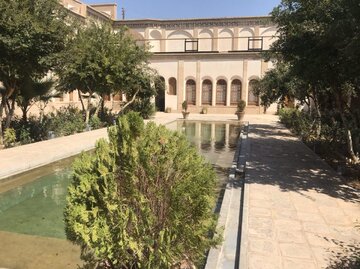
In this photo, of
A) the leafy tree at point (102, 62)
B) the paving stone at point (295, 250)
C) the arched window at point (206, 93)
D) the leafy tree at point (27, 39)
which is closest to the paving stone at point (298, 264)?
the paving stone at point (295, 250)

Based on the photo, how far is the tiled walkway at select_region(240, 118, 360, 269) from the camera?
16.5 feet

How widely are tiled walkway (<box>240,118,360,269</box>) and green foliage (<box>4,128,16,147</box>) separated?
9484mm

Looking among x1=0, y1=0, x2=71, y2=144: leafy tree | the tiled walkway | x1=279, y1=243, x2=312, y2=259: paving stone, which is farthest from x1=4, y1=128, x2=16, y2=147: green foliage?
x1=279, y1=243, x2=312, y2=259: paving stone

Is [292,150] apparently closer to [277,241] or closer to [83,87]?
[277,241]

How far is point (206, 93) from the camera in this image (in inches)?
1565

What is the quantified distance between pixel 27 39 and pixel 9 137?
4.06m

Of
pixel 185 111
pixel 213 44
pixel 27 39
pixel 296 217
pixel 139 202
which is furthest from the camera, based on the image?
pixel 213 44

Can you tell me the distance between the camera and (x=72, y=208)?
381cm

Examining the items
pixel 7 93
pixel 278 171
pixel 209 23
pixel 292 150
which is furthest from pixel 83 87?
pixel 209 23

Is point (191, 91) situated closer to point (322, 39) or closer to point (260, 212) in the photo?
point (322, 39)

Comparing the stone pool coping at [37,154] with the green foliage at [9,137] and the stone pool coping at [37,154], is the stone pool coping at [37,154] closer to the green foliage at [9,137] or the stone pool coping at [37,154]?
the stone pool coping at [37,154]

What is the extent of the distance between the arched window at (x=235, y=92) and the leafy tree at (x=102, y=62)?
18.4 metres

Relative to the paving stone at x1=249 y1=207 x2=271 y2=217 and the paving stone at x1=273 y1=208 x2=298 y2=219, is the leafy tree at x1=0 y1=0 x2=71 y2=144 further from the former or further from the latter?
the paving stone at x1=273 y1=208 x2=298 y2=219

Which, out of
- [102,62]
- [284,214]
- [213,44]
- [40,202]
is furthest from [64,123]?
[213,44]
